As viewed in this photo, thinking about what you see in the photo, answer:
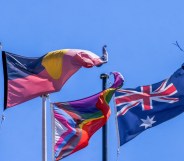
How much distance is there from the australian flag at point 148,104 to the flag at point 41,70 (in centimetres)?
Answer: 180

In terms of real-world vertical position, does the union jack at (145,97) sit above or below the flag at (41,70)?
below

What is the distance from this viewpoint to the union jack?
34.3 m

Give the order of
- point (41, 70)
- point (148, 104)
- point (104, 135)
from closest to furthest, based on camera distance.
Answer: point (104, 135) < point (41, 70) < point (148, 104)

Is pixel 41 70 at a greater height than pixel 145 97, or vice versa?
pixel 41 70

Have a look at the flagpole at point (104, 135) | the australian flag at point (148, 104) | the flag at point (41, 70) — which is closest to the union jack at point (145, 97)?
the australian flag at point (148, 104)

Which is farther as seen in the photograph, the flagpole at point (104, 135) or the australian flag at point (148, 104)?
the australian flag at point (148, 104)

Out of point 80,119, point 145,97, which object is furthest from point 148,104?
point 80,119

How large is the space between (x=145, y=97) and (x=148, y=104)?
260mm

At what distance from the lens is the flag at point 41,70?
32594 mm

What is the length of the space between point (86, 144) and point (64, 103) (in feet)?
5.67

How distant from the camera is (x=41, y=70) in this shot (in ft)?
110

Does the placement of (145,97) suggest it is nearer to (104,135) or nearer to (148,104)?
(148,104)

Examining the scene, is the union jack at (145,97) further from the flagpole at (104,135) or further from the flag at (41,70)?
the flagpole at (104,135)

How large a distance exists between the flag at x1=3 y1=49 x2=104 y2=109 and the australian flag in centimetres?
180
